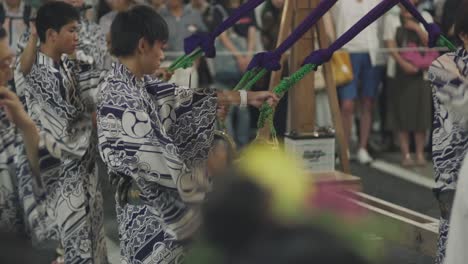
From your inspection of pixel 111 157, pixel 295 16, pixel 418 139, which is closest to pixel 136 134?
pixel 111 157

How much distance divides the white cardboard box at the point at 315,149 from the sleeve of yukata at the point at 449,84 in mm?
2167

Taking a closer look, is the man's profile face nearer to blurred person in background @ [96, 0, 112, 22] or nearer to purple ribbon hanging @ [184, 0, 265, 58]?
purple ribbon hanging @ [184, 0, 265, 58]

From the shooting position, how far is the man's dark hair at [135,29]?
341 centimetres

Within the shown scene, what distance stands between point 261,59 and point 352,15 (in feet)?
10.5

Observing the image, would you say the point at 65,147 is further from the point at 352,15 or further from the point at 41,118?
the point at 352,15

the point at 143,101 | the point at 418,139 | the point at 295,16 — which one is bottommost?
the point at 418,139

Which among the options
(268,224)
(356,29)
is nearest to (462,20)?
(356,29)

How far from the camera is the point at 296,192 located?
189 cm

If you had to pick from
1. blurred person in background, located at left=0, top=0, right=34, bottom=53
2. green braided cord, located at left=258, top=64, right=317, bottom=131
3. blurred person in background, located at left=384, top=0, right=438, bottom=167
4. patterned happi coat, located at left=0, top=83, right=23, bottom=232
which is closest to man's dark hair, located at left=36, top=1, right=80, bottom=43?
→ patterned happi coat, located at left=0, top=83, right=23, bottom=232

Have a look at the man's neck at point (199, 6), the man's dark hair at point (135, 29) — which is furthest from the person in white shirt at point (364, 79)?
the man's dark hair at point (135, 29)

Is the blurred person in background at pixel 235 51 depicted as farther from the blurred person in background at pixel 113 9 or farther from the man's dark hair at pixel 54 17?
the man's dark hair at pixel 54 17

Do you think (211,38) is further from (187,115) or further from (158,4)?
→ (158,4)

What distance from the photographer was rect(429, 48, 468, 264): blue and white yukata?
3512 millimetres

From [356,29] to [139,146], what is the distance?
1.37 meters
